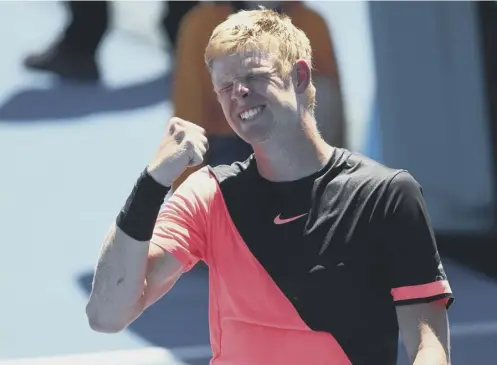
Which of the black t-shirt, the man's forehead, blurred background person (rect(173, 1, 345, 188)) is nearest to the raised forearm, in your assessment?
the black t-shirt

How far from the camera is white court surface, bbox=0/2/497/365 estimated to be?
3.89 m

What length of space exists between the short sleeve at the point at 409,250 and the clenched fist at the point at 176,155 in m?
0.35

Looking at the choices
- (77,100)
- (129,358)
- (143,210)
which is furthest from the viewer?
(77,100)

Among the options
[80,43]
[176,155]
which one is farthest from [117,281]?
[80,43]

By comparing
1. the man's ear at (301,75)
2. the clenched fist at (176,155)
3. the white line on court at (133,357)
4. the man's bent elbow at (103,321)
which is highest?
the man's ear at (301,75)

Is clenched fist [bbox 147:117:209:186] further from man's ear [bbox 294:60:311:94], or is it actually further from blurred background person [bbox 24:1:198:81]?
blurred background person [bbox 24:1:198:81]

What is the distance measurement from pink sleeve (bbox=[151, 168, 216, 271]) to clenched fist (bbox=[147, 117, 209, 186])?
0.12 meters

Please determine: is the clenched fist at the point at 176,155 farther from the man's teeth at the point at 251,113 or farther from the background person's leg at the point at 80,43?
the background person's leg at the point at 80,43

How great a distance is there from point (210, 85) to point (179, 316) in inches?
42.1

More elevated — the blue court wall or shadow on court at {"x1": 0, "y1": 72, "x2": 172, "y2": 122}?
shadow on court at {"x1": 0, "y1": 72, "x2": 172, "y2": 122}

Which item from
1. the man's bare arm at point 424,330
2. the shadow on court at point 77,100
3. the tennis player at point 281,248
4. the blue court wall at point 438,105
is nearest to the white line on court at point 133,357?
the shadow on court at point 77,100

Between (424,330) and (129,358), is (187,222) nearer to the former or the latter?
(424,330)

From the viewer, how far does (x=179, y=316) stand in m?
4.03

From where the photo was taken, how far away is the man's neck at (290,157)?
5.47ft
